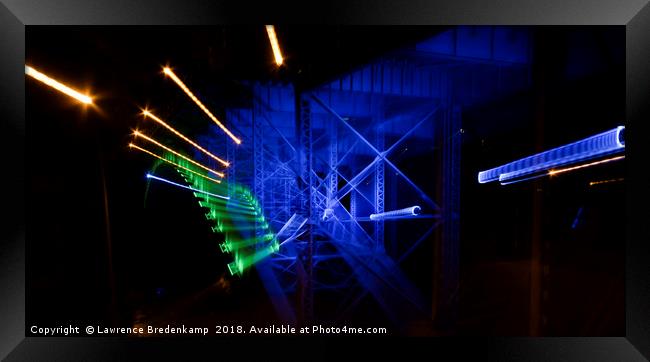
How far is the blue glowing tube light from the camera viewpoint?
1.91 meters

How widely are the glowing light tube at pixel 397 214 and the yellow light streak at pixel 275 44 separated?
1.41 metres

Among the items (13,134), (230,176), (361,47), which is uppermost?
(361,47)

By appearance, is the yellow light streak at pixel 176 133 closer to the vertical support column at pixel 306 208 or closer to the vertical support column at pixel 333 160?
the vertical support column at pixel 306 208

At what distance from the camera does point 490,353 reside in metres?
2.14

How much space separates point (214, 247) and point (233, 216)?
0.29 m

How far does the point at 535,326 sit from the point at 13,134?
4.32m

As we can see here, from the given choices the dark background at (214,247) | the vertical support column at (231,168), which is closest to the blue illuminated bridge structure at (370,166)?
the vertical support column at (231,168)

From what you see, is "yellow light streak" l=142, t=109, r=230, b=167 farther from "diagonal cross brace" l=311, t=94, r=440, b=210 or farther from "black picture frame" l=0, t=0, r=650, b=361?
"diagonal cross brace" l=311, t=94, r=440, b=210

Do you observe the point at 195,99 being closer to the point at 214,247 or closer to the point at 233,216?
the point at 233,216

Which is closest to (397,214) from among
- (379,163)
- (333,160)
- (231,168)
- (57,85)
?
(379,163)

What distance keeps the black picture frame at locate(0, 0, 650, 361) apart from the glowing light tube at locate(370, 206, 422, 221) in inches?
37.9

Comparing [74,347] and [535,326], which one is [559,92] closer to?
[535,326]

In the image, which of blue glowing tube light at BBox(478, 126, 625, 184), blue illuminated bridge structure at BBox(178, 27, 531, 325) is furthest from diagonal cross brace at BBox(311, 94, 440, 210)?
A: blue glowing tube light at BBox(478, 126, 625, 184)

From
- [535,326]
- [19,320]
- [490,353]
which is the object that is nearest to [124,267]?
[19,320]
